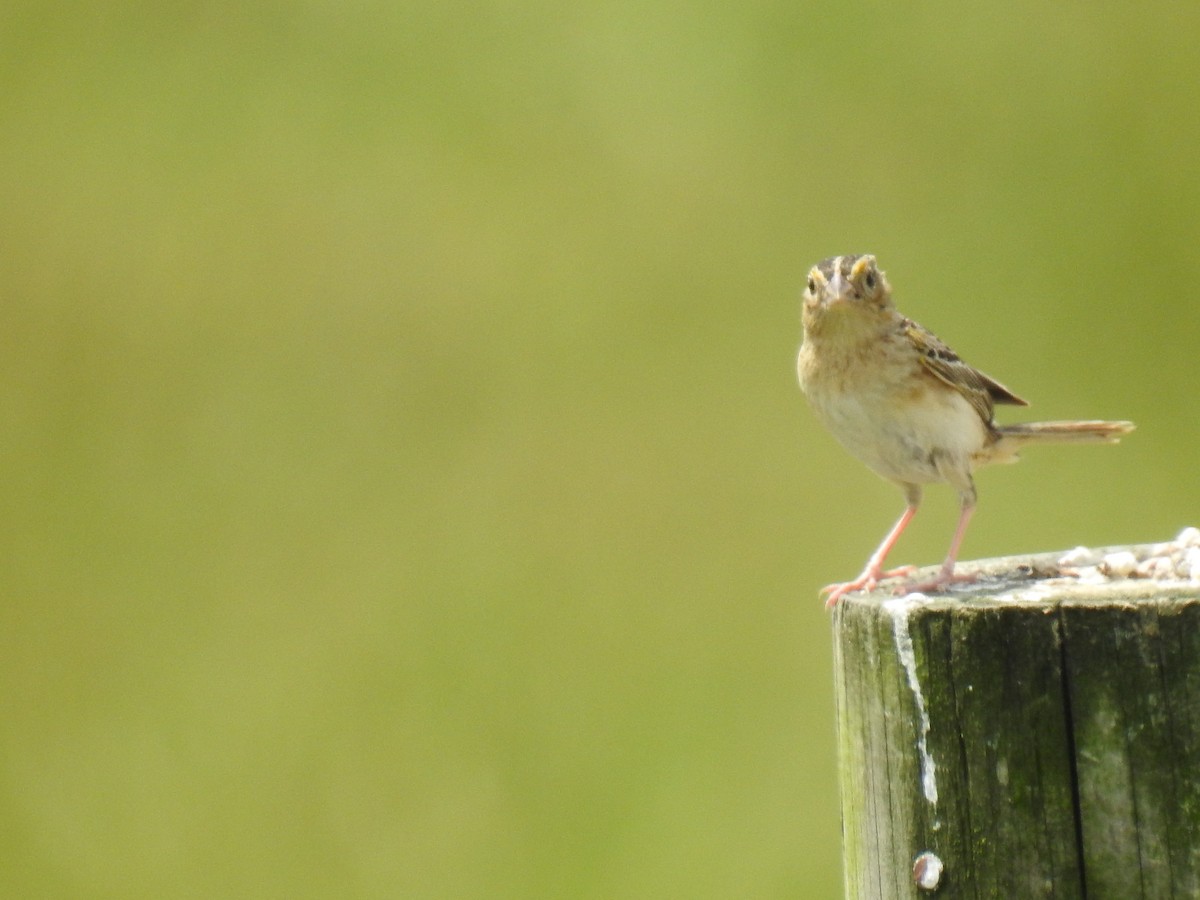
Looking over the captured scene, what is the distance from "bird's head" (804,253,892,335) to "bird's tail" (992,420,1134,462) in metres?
0.72

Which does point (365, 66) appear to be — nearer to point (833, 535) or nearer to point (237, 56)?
point (237, 56)

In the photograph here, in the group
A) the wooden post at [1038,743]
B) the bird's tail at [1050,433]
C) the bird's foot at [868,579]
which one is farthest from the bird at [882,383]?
the wooden post at [1038,743]

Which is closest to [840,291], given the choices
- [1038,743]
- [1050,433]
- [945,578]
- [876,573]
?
[876,573]

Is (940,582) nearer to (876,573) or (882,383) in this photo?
(876,573)

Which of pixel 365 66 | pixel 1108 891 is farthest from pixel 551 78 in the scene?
pixel 1108 891

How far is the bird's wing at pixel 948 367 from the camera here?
498 centimetres

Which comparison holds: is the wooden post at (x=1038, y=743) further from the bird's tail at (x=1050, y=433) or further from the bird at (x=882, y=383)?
the bird's tail at (x=1050, y=433)

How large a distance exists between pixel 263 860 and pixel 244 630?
4.80 ft

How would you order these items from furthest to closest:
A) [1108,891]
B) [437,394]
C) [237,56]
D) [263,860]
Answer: [237,56]
[437,394]
[263,860]
[1108,891]

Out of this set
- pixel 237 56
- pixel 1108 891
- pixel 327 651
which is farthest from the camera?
pixel 237 56

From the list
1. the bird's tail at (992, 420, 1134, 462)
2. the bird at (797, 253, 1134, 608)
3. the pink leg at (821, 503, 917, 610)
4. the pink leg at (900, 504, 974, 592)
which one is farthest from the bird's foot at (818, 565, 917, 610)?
the bird's tail at (992, 420, 1134, 462)

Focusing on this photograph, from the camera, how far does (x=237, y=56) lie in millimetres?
11008

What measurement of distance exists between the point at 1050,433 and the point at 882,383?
0.84 m

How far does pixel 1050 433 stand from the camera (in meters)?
5.35
